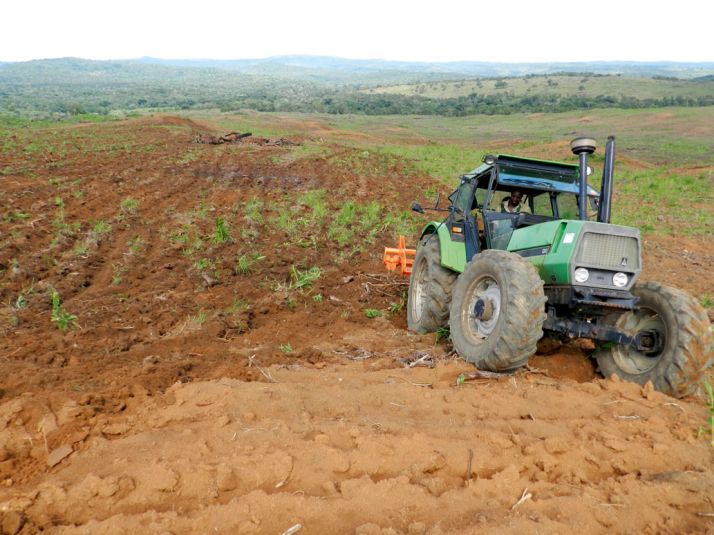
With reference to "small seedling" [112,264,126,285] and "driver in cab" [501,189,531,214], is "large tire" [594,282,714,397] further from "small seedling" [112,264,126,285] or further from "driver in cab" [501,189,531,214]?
"small seedling" [112,264,126,285]

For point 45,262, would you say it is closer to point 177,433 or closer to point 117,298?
point 117,298

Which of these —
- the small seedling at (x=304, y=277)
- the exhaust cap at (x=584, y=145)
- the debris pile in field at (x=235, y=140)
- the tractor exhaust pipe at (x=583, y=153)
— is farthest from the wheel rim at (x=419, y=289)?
the debris pile in field at (x=235, y=140)

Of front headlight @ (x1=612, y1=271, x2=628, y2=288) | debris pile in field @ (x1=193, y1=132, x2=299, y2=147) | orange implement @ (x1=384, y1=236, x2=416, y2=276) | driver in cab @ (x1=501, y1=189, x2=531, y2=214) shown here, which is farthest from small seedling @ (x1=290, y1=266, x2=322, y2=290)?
debris pile in field @ (x1=193, y1=132, x2=299, y2=147)

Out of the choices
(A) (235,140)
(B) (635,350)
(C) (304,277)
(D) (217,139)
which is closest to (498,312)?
(B) (635,350)

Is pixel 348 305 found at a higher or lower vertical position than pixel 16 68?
lower

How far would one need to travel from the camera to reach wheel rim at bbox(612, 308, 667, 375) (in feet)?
14.1

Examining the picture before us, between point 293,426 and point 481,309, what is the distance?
1959 mm

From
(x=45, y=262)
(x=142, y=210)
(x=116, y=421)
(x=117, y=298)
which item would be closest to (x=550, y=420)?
(x=116, y=421)

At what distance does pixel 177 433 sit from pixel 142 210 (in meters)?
8.44

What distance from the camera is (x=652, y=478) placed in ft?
9.32

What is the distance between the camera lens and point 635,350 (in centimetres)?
443

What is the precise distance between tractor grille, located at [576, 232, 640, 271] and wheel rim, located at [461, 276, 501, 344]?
0.71m

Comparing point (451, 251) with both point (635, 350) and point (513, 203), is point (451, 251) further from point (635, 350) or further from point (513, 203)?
point (635, 350)

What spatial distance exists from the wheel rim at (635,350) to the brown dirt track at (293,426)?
0.32m
